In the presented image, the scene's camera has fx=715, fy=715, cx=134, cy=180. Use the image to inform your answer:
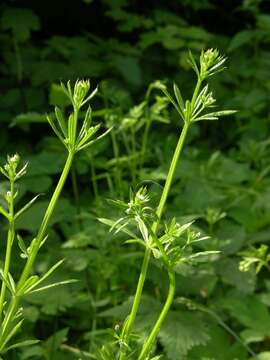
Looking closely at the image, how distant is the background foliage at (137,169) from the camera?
1.56m

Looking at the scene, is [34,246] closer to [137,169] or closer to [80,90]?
[80,90]

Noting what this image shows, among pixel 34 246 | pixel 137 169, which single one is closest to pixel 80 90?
pixel 34 246

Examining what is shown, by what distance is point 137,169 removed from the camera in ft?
7.93

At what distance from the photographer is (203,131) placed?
135 inches

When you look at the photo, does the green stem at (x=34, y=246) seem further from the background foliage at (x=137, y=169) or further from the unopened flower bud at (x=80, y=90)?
the background foliage at (x=137, y=169)

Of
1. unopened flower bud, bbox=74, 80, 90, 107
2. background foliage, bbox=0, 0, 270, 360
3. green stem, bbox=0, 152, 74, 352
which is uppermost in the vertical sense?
unopened flower bud, bbox=74, 80, 90, 107

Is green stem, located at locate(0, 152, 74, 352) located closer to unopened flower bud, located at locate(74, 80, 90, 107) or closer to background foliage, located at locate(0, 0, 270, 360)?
unopened flower bud, located at locate(74, 80, 90, 107)

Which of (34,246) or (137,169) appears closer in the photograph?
(34,246)

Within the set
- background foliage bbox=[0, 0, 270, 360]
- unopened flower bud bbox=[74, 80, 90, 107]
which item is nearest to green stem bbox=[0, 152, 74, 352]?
Answer: unopened flower bud bbox=[74, 80, 90, 107]

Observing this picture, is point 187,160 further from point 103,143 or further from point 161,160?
point 103,143

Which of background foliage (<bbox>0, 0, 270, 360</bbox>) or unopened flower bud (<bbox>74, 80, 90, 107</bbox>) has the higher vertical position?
unopened flower bud (<bbox>74, 80, 90, 107</bbox>)

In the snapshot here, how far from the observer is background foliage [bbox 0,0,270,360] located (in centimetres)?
156

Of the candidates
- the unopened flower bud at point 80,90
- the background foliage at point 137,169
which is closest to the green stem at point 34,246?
the unopened flower bud at point 80,90

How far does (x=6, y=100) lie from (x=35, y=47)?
18.0 inches
